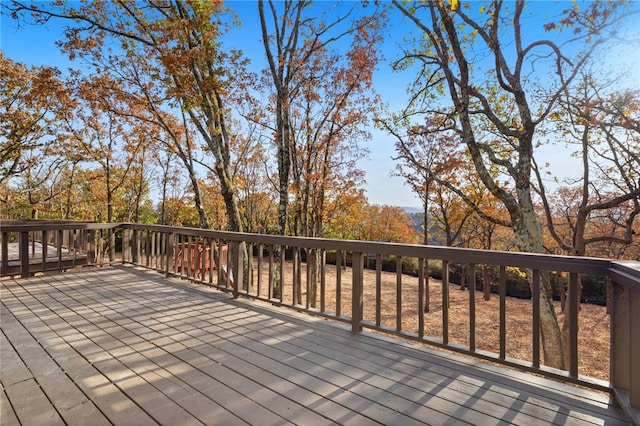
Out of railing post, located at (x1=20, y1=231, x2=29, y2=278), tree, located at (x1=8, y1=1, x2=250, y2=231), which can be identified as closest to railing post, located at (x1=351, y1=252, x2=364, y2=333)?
tree, located at (x1=8, y1=1, x2=250, y2=231)

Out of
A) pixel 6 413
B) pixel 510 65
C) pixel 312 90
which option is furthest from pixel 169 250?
pixel 510 65

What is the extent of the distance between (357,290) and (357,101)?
8.01m

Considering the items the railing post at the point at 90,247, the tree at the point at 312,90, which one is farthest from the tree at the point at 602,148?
the railing post at the point at 90,247

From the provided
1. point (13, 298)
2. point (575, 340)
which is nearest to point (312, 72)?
point (13, 298)

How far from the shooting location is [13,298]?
12.9 feet

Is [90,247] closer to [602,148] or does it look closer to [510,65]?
[510,65]

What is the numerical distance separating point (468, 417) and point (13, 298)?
5.11 metres

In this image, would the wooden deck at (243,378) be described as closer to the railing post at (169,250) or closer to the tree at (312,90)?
the railing post at (169,250)

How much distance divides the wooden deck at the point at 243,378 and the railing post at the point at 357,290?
0.11 m

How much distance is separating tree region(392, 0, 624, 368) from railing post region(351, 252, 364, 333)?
4.01m

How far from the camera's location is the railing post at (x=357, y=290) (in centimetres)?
292

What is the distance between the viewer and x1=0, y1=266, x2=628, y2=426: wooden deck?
5.63 ft

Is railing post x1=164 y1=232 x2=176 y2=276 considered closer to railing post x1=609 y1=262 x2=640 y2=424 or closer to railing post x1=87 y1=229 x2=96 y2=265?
railing post x1=87 y1=229 x2=96 y2=265

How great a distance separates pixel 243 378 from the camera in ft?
6.89
